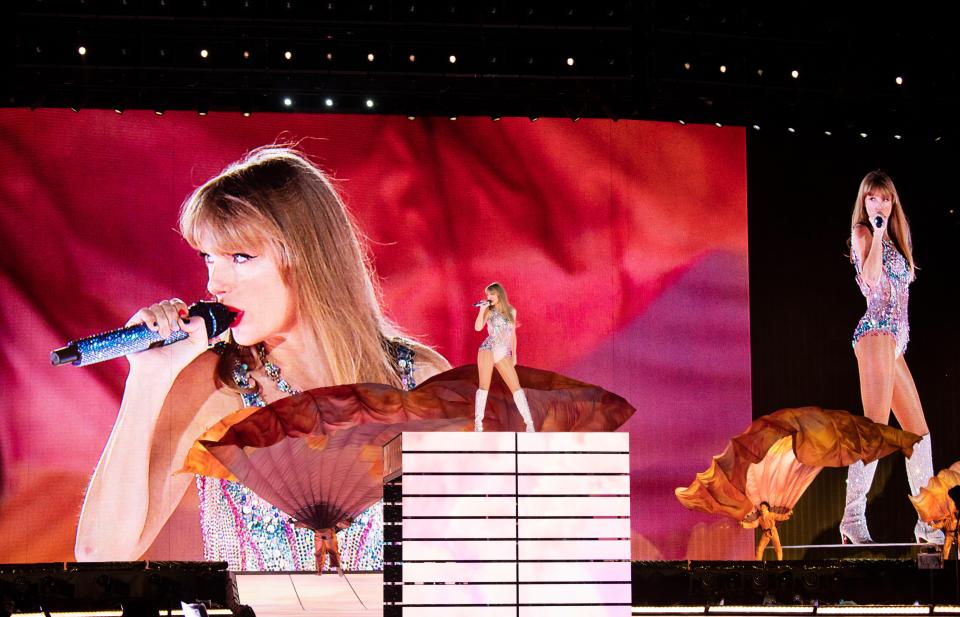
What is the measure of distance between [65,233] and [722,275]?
707cm

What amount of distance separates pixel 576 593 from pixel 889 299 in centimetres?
784

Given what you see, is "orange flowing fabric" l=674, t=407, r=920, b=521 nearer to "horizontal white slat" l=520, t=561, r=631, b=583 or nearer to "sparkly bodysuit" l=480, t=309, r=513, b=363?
"sparkly bodysuit" l=480, t=309, r=513, b=363

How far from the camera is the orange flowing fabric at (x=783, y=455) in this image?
12.2m

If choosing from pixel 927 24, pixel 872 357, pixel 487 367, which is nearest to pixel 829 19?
pixel 927 24

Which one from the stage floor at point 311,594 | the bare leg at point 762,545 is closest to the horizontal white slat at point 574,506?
the stage floor at point 311,594

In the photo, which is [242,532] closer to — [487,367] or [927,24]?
[487,367]

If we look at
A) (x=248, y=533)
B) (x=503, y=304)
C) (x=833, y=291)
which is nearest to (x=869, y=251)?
(x=833, y=291)

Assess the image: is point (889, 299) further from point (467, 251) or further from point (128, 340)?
point (128, 340)

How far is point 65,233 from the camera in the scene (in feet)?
38.9

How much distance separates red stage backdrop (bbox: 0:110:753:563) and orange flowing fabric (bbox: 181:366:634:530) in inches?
21.7

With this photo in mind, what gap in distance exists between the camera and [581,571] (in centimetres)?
651

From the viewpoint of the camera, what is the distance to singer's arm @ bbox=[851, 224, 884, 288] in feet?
42.3

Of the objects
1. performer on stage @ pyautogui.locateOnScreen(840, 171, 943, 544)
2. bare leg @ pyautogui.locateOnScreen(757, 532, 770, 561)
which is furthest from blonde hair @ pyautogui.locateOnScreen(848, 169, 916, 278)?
bare leg @ pyautogui.locateOnScreen(757, 532, 770, 561)

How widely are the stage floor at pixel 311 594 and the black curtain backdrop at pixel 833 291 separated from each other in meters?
4.68
